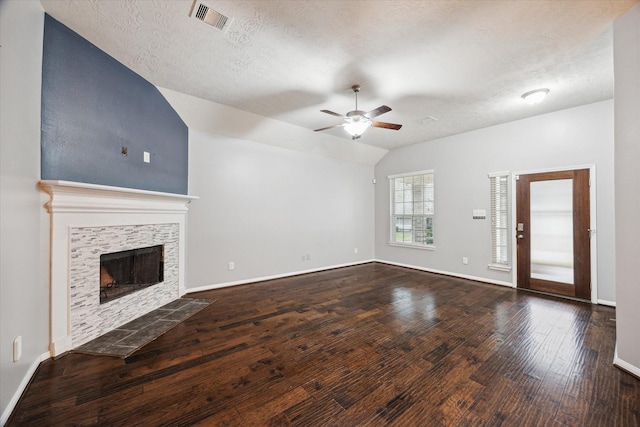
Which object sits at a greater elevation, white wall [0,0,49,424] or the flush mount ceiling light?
the flush mount ceiling light

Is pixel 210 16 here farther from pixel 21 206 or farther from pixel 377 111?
pixel 21 206

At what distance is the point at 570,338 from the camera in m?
2.55

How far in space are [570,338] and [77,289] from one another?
16.1 ft

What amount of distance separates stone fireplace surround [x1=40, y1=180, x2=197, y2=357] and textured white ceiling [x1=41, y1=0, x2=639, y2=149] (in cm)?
147

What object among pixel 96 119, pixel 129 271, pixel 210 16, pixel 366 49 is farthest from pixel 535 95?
pixel 129 271

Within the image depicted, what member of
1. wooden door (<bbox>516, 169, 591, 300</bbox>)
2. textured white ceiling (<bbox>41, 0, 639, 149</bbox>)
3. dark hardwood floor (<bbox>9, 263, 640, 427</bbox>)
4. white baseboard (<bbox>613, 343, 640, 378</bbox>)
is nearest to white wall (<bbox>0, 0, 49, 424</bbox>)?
dark hardwood floor (<bbox>9, 263, 640, 427</bbox>)

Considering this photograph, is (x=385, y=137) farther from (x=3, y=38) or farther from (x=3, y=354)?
(x=3, y=354)

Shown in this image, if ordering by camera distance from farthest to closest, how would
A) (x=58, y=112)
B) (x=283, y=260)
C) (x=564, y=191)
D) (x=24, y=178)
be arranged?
(x=283, y=260) < (x=564, y=191) < (x=58, y=112) < (x=24, y=178)

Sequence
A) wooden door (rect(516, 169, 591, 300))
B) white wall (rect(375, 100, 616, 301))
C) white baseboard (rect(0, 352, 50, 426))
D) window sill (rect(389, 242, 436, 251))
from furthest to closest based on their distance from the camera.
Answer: window sill (rect(389, 242, 436, 251))
wooden door (rect(516, 169, 591, 300))
white wall (rect(375, 100, 616, 301))
white baseboard (rect(0, 352, 50, 426))

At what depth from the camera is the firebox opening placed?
8.78 ft

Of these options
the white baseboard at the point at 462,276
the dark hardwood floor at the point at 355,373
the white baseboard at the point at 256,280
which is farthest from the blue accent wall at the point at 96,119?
the white baseboard at the point at 462,276

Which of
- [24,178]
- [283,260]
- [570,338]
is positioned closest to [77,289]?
[24,178]

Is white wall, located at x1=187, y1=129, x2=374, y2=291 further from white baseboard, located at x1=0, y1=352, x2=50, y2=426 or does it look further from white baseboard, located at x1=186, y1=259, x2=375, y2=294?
white baseboard, located at x1=0, y1=352, x2=50, y2=426

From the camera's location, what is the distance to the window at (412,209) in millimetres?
5617
